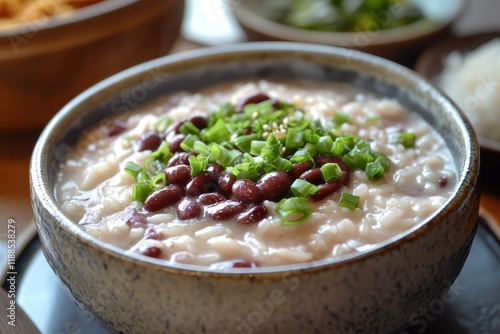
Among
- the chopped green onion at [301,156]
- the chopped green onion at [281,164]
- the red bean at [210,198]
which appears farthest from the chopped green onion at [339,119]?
the red bean at [210,198]

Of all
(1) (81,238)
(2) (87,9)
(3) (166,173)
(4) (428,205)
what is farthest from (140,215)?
(2) (87,9)

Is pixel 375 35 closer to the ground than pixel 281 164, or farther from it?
closer to the ground

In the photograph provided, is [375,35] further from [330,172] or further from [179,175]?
[179,175]

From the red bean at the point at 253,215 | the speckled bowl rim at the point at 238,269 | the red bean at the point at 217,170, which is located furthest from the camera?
the red bean at the point at 217,170

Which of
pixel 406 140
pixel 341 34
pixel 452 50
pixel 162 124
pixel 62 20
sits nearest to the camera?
pixel 406 140

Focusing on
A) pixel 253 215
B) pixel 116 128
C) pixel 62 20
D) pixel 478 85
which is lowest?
pixel 478 85

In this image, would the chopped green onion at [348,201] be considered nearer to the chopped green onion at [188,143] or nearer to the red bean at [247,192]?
the red bean at [247,192]

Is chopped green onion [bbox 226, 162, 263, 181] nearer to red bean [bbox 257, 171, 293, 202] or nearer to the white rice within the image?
red bean [bbox 257, 171, 293, 202]

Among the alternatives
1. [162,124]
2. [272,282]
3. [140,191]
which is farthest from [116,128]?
[272,282]
